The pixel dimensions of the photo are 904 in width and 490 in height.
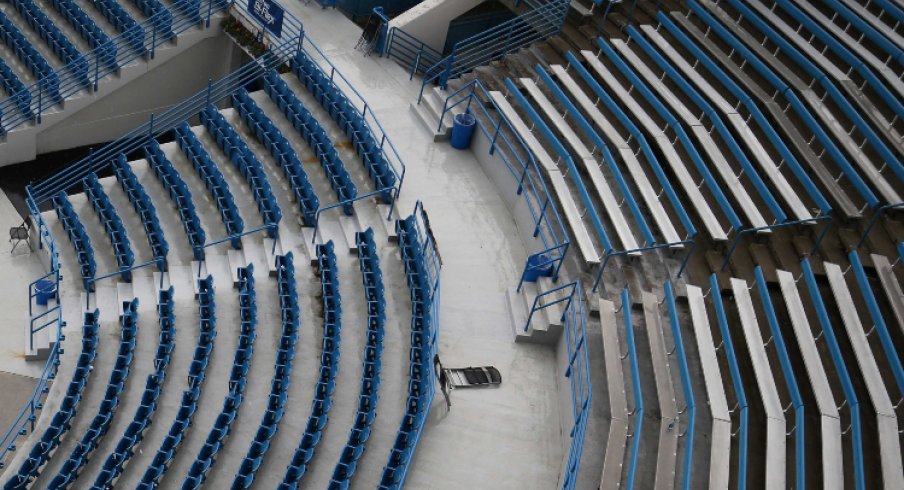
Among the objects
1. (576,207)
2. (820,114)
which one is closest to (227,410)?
(576,207)

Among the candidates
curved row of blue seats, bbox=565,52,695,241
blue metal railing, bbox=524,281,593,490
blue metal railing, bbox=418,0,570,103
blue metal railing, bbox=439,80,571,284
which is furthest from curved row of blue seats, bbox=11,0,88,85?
blue metal railing, bbox=524,281,593,490

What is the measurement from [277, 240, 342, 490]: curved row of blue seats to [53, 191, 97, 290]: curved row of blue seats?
89.5 inches

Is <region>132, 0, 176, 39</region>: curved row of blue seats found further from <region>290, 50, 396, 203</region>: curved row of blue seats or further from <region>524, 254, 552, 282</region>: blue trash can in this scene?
<region>524, 254, 552, 282</region>: blue trash can

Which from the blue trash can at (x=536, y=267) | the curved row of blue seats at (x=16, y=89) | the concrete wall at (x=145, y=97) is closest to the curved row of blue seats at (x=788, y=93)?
the blue trash can at (x=536, y=267)

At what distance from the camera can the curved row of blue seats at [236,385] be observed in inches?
324

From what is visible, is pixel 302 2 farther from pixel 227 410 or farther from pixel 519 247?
pixel 227 410

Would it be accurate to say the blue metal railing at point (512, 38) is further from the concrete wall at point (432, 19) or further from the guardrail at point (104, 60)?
the guardrail at point (104, 60)

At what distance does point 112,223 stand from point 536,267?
4.32 metres

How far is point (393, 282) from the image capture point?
33.8 feet

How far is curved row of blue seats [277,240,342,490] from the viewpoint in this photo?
8.26 m

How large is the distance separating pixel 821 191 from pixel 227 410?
5723mm

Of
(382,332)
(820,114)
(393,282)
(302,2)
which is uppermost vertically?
(302,2)

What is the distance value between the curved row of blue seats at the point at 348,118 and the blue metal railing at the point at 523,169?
3.26ft

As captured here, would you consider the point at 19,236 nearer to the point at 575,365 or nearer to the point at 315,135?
the point at 315,135
